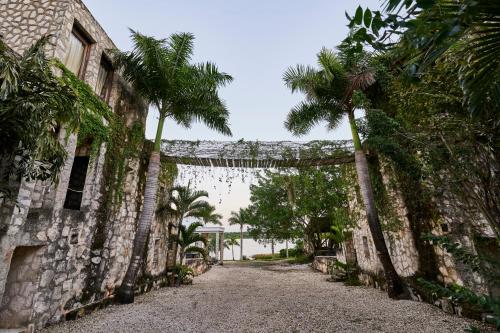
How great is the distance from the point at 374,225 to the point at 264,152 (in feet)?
12.5

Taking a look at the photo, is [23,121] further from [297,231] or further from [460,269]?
[297,231]

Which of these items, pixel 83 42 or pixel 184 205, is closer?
pixel 83 42

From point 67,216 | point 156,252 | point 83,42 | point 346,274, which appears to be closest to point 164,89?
Result: point 83,42

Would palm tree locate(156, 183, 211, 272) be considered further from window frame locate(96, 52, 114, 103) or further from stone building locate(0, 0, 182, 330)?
window frame locate(96, 52, 114, 103)

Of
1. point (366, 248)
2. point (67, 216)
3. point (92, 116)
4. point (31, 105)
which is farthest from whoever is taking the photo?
point (366, 248)

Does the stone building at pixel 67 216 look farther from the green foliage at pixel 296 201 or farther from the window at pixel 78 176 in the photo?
the green foliage at pixel 296 201

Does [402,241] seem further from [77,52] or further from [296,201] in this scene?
[296,201]

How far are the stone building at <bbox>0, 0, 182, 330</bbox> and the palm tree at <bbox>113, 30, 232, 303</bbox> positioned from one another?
595 mm

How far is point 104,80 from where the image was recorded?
6871 mm

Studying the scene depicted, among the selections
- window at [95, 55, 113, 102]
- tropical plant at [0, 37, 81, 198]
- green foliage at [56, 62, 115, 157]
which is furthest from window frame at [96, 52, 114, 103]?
tropical plant at [0, 37, 81, 198]

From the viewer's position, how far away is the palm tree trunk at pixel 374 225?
247 inches

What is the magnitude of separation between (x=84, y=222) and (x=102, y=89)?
3.65m

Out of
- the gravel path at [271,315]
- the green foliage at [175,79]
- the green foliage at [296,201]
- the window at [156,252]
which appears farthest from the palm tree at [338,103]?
the window at [156,252]

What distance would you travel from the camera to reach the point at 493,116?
3.10 m
